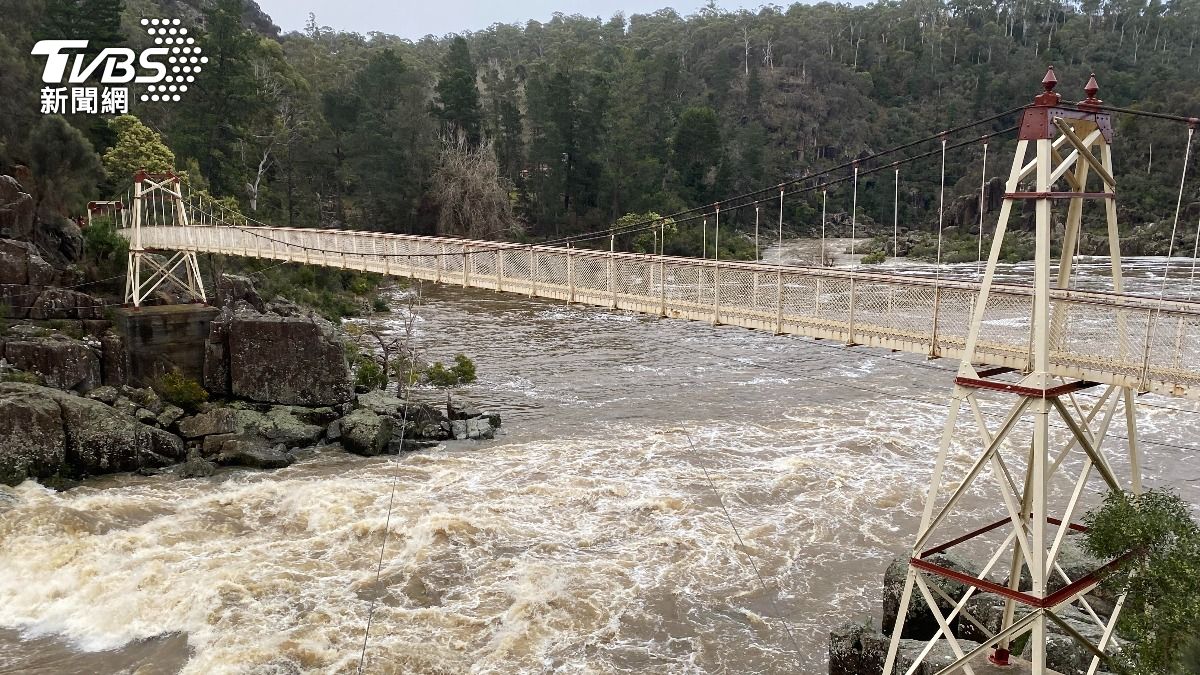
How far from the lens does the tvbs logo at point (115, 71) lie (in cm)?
2850

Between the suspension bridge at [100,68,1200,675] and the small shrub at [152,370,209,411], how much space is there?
16.7 ft

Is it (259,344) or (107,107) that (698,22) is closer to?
(107,107)

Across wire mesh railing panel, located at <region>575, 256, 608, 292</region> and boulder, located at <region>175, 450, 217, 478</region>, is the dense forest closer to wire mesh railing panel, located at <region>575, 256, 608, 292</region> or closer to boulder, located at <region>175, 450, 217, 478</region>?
boulder, located at <region>175, 450, 217, 478</region>

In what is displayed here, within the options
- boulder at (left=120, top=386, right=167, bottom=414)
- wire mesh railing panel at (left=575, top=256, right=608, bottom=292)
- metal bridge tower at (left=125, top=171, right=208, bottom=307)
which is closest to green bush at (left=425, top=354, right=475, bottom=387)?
metal bridge tower at (left=125, top=171, right=208, bottom=307)

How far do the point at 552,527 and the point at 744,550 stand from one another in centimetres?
268

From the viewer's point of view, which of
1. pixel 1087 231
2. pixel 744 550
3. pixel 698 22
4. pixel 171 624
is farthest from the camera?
pixel 698 22

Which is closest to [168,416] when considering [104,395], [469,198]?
[104,395]

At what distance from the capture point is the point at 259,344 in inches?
673

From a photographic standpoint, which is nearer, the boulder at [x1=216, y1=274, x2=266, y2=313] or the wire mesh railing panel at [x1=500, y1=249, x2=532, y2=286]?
the wire mesh railing panel at [x1=500, y1=249, x2=532, y2=286]

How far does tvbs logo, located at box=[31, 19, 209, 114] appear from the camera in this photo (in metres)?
28.5

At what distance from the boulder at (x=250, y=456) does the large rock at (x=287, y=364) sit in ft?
7.19

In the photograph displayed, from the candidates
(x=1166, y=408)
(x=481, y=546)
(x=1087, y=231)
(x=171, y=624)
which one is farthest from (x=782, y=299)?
(x=1087, y=231)

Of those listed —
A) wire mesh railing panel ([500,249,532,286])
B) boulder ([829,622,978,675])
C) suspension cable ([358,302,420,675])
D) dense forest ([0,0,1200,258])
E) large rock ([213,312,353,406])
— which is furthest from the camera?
dense forest ([0,0,1200,258])

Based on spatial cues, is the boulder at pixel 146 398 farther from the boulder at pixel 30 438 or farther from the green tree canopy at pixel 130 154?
the green tree canopy at pixel 130 154
